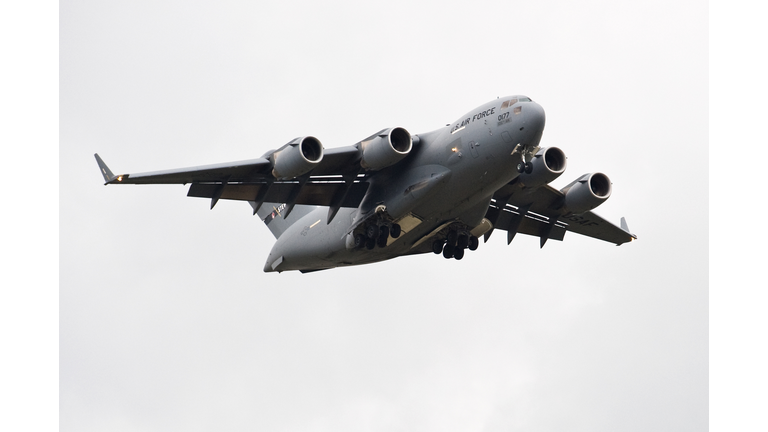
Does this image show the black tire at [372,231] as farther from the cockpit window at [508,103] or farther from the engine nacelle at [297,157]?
the cockpit window at [508,103]

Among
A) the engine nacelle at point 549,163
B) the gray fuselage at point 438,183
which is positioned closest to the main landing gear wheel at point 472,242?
the gray fuselage at point 438,183

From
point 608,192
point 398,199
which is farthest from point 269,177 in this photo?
point 608,192

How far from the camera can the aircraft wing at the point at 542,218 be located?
24312mm

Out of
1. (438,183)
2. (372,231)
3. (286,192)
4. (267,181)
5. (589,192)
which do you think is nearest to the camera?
(438,183)

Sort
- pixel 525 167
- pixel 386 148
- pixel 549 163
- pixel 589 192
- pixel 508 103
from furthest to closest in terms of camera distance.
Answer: pixel 589 192 < pixel 549 163 < pixel 386 148 < pixel 508 103 < pixel 525 167

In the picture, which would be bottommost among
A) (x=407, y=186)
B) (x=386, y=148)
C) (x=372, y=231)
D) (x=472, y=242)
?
(x=472, y=242)

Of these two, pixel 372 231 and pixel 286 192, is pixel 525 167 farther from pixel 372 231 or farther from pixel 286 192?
pixel 286 192

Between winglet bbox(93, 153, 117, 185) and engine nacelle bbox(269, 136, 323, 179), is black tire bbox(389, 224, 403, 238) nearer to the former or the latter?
engine nacelle bbox(269, 136, 323, 179)

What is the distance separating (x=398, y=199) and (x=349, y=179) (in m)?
1.42

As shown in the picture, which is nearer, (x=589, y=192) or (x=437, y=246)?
(x=589, y=192)

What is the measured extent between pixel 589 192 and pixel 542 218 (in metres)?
2.50

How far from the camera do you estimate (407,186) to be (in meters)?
21.4

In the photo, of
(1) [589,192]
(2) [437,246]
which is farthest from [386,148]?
(1) [589,192]

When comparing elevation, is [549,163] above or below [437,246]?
above
